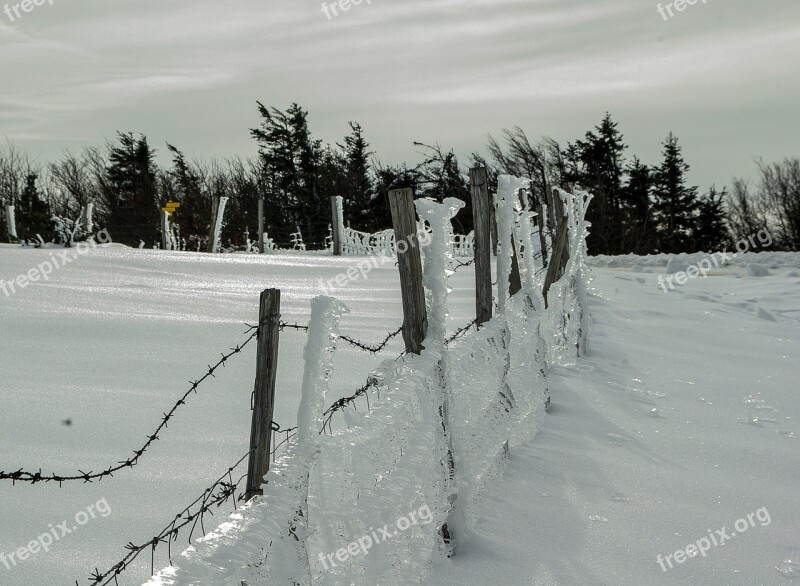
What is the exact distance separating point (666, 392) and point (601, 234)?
971 inches

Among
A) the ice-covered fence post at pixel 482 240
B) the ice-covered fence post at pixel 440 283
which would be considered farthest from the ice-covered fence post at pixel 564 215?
the ice-covered fence post at pixel 440 283

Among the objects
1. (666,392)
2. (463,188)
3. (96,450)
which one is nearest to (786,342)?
(666,392)

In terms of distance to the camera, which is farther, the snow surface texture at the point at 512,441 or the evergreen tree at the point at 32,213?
the evergreen tree at the point at 32,213

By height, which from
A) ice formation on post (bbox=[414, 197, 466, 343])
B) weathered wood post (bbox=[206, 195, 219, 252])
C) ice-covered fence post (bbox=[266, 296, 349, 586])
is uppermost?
weathered wood post (bbox=[206, 195, 219, 252])

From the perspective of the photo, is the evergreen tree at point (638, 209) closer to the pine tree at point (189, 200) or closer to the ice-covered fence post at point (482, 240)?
the pine tree at point (189, 200)

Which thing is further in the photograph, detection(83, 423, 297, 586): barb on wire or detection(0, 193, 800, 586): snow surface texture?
detection(0, 193, 800, 586): snow surface texture

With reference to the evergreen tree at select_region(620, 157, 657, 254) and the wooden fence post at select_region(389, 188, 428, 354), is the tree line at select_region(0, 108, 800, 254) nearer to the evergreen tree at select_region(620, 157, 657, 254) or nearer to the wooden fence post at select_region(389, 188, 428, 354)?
the evergreen tree at select_region(620, 157, 657, 254)

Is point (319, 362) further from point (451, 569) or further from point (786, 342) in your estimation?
point (786, 342)

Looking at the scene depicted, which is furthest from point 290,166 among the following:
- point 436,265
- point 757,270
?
point 436,265

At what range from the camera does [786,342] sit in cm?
842

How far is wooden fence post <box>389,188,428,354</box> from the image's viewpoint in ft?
8.47

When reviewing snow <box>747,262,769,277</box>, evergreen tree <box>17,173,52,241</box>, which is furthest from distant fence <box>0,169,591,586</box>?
evergreen tree <box>17,173,52,241</box>

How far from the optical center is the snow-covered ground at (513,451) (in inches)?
112

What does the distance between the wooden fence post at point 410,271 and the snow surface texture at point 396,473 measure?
0.07m
